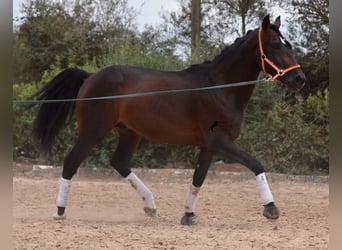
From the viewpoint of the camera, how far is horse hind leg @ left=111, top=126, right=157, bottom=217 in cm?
556

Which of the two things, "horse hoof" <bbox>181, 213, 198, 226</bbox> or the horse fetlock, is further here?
the horse fetlock

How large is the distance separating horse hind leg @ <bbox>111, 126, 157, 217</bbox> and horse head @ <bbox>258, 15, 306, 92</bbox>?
1803 mm

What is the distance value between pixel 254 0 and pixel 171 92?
9.07m

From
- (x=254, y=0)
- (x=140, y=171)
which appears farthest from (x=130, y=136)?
(x=254, y=0)

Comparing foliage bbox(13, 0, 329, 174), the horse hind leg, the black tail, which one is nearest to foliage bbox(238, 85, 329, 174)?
foliage bbox(13, 0, 329, 174)

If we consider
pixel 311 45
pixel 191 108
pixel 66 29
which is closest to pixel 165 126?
pixel 191 108

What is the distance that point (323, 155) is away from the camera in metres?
9.30

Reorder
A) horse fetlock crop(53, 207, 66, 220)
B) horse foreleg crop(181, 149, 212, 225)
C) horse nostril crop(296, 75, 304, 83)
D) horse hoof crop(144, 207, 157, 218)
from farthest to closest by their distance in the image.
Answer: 1. horse hoof crop(144, 207, 157, 218)
2. horse fetlock crop(53, 207, 66, 220)
3. horse foreleg crop(181, 149, 212, 225)
4. horse nostril crop(296, 75, 304, 83)

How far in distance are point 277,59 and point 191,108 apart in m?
0.97

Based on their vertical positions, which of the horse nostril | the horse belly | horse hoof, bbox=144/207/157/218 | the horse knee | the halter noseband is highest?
the halter noseband

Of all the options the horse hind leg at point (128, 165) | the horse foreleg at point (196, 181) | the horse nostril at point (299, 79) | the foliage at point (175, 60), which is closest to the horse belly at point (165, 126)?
the horse foreleg at point (196, 181)

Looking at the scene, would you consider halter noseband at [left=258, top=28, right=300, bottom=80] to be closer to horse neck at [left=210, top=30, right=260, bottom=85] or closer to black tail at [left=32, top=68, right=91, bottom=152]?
horse neck at [left=210, top=30, right=260, bottom=85]

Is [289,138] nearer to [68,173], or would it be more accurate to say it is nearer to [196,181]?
[196,181]

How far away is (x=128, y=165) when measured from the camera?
5742 millimetres
